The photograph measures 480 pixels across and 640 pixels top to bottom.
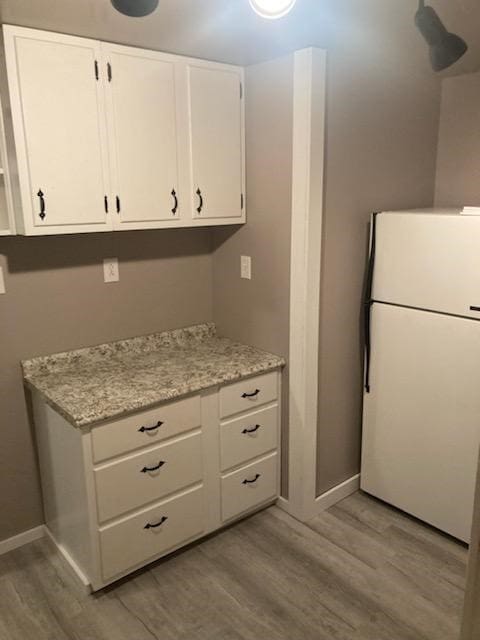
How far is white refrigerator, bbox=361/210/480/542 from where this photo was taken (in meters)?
2.27

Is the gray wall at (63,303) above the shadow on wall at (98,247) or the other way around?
the other way around

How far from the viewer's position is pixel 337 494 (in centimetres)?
282

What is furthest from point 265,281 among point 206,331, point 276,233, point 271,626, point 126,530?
point 271,626

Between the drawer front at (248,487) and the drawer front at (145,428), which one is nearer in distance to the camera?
the drawer front at (145,428)

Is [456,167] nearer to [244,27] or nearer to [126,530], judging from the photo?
[244,27]

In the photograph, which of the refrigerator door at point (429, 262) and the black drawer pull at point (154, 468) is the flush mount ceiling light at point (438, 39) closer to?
the refrigerator door at point (429, 262)

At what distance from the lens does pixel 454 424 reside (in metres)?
2.39

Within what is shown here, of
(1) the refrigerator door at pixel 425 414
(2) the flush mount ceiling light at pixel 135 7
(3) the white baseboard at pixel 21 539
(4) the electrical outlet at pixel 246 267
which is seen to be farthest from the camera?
(4) the electrical outlet at pixel 246 267

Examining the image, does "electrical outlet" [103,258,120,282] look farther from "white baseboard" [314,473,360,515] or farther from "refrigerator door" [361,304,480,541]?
"white baseboard" [314,473,360,515]

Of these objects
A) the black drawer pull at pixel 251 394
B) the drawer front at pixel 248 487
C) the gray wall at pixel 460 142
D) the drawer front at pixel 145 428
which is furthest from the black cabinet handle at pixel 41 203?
the gray wall at pixel 460 142

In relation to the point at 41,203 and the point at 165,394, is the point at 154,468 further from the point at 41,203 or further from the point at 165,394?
the point at 41,203

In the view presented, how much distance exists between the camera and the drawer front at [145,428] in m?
2.01

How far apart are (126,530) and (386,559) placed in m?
1.20

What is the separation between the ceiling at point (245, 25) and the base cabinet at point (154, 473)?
1.45 m
